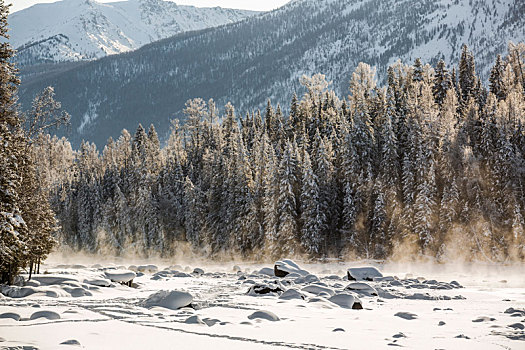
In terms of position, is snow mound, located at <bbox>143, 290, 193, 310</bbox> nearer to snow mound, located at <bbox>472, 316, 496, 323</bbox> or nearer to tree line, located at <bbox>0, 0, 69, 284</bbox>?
tree line, located at <bbox>0, 0, 69, 284</bbox>

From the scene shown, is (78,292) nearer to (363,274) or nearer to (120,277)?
(120,277)

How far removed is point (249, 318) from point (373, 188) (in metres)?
36.5

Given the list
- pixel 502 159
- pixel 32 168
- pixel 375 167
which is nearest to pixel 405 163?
pixel 375 167

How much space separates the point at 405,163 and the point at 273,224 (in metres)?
14.2

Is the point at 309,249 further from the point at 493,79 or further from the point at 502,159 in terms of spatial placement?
the point at 493,79

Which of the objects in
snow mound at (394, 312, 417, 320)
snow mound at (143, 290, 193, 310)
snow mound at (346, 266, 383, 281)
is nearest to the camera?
snow mound at (394, 312, 417, 320)

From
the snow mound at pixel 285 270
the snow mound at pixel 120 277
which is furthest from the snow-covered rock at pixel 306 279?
the snow mound at pixel 120 277

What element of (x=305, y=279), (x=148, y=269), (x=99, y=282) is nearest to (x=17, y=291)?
(x=99, y=282)

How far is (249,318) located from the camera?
1376 cm

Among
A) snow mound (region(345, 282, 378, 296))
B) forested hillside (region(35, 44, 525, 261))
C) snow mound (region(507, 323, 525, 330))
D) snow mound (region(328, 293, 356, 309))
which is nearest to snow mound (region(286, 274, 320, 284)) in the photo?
snow mound (region(345, 282, 378, 296))

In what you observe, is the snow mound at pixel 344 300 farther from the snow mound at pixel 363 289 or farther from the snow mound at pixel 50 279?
the snow mound at pixel 50 279

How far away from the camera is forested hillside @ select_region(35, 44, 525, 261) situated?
43.8 metres

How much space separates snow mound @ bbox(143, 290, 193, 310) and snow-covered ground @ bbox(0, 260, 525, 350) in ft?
0.11

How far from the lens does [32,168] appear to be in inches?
862
